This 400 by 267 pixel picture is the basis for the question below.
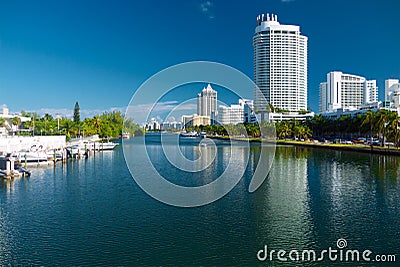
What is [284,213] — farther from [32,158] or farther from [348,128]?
[348,128]

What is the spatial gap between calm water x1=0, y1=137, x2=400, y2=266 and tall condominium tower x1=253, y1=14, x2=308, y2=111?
109 metres

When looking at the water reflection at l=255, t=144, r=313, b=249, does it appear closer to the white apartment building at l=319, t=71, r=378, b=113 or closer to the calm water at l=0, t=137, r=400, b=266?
the calm water at l=0, t=137, r=400, b=266

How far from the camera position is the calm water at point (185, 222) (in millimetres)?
11969

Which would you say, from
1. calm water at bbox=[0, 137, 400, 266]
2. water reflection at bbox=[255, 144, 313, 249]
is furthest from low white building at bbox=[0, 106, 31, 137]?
water reflection at bbox=[255, 144, 313, 249]

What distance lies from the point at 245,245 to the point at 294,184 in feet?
40.5

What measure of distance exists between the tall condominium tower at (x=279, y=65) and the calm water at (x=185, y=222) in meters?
109

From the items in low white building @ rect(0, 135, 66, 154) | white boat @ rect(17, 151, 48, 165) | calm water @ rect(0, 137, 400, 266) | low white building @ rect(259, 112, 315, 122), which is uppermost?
low white building @ rect(259, 112, 315, 122)

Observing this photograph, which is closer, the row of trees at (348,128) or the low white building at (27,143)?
Result: the low white building at (27,143)

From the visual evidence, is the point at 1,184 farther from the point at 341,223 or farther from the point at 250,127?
the point at 250,127

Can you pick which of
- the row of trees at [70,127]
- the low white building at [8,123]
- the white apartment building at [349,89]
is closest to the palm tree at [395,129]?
the row of trees at [70,127]

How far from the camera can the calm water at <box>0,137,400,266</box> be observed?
39.3 ft

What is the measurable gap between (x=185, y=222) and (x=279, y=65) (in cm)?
12317

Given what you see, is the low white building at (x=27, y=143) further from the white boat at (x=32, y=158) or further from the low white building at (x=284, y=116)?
the low white building at (x=284, y=116)

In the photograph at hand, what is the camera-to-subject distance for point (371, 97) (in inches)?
5384
